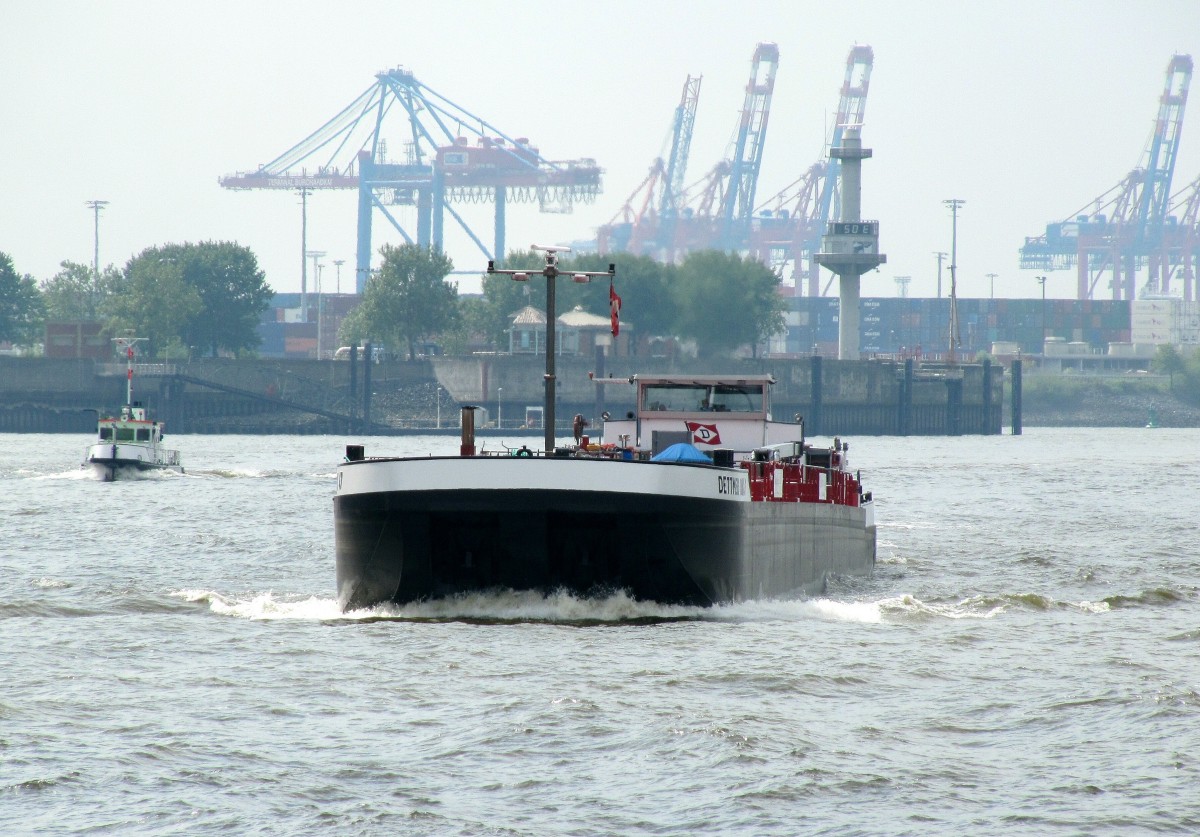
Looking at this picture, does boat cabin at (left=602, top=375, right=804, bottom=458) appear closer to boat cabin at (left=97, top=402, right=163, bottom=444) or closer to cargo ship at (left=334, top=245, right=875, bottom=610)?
cargo ship at (left=334, top=245, right=875, bottom=610)

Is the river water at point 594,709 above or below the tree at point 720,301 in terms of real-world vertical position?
below

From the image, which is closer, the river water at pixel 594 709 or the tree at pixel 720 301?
the river water at pixel 594 709

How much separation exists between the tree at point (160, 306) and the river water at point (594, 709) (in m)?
149

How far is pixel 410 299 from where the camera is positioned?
621ft

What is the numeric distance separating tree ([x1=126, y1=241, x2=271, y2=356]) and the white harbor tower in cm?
5997

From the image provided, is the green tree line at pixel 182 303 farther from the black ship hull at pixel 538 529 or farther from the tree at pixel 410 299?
the black ship hull at pixel 538 529

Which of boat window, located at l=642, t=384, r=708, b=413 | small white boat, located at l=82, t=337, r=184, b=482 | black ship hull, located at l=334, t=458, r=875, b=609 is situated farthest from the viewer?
small white boat, located at l=82, t=337, r=184, b=482

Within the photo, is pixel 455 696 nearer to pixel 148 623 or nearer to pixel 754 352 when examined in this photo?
pixel 148 623

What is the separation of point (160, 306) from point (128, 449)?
106 metres

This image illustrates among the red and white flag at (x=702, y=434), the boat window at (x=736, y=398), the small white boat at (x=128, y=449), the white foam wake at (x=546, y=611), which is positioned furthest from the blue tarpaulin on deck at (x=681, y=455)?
the small white boat at (x=128, y=449)

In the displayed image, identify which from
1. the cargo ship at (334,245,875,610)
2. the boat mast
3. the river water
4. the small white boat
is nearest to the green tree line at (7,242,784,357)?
the boat mast

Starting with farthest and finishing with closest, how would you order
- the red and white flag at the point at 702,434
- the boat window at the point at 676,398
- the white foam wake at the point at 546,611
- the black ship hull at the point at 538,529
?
the boat window at the point at 676,398 < the red and white flag at the point at 702,434 < the white foam wake at the point at 546,611 < the black ship hull at the point at 538,529

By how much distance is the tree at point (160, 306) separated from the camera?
182 m

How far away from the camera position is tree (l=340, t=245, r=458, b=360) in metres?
189
